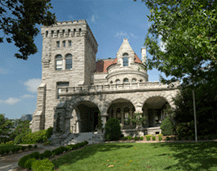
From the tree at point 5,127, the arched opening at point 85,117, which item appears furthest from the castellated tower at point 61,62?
the tree at point 5,127

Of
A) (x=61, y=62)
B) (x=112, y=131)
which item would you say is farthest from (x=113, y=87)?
(x=61, y=62)

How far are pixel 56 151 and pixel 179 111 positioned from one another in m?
13.2

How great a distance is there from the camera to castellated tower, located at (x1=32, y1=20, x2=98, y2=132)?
1123 inches

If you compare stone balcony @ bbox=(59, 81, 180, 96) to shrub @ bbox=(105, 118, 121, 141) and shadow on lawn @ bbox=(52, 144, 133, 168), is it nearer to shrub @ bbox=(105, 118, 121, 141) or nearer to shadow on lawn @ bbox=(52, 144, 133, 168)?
shrub @ bbox=(105, 118, 121, 141)

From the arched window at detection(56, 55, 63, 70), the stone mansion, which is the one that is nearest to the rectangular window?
the stone mansion

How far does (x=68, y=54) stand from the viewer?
30969mm

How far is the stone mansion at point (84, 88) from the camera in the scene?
22234 millimetres

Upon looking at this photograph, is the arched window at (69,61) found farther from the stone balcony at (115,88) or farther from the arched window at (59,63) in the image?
the stone balcony at (115,88)

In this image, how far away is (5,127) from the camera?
106ft

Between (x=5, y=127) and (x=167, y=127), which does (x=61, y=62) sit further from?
(x=167, y=127)

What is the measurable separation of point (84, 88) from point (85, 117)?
21.7 feet

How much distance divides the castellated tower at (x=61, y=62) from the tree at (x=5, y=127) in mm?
8307

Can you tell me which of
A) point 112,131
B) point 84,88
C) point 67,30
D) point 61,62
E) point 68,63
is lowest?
point 112,131

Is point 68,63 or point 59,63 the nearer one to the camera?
point 68,63
